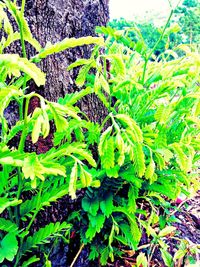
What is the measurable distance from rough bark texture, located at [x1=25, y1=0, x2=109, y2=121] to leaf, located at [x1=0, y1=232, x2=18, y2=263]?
636 mm

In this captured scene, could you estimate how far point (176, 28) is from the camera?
1.42 metres

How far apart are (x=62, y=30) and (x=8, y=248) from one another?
949 mm

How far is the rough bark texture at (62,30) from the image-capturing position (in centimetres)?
145

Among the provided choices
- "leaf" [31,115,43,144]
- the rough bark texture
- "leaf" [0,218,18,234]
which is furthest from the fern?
the rough bark texture

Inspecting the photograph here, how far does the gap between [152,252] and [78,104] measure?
2.63 feet

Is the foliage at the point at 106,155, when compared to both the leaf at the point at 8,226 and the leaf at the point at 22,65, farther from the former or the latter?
the leaf at the point at 22,65

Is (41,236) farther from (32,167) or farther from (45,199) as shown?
(32,167)

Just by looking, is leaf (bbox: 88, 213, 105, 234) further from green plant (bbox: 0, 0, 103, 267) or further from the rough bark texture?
the rough bark texture

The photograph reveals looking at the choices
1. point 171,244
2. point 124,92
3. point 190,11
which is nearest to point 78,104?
point 124,92

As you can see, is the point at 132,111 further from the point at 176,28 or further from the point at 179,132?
the point at 176,28

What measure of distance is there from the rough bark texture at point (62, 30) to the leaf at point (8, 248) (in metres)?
0.64

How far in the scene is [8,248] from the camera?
3.45ft

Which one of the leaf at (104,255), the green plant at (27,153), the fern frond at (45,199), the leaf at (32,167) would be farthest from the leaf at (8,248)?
the leaf at (104,255)

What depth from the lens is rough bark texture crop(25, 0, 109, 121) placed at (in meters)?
1.45
